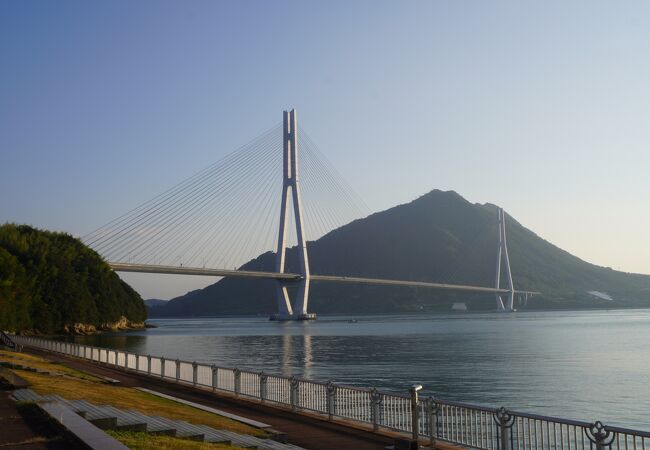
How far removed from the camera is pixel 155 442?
10.9 metres

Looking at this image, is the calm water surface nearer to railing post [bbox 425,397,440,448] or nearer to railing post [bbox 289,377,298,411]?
railing post [bbox 289,377,298,411]

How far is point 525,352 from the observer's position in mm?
58625

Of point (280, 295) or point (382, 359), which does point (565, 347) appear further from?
point (280, 295)

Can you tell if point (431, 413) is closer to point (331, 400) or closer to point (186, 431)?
point (331, 400)

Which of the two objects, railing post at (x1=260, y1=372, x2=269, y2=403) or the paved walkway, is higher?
railing post at (x1=260, y1=372, x2=269, y2=403)

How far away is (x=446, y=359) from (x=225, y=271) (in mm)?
61130

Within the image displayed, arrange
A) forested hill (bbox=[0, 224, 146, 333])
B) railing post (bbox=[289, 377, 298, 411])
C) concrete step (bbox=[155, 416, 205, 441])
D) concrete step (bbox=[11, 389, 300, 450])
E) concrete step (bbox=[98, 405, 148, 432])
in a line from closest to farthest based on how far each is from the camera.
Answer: concrete step (bbox=[98, 405, 148, 432])
concrete step (bbox=[11, 389, 300, 450])
concrete step (bbox=[155, 416, 205, 441])
railing post (bbox=[289, 377, 298, 411])
forested hill (bbox=[0, 224, 146, 333])

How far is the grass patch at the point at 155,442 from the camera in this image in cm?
1045

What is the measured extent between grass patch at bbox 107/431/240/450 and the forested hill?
6297 centimetres

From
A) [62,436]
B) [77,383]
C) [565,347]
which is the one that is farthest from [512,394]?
[565,347]

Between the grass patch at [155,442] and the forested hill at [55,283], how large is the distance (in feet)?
207

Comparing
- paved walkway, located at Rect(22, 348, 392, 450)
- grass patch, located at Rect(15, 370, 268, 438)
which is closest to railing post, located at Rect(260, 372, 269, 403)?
paved walkway, located at Rect(22, 348, 392, 450)

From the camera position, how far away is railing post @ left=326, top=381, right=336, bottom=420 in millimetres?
16797

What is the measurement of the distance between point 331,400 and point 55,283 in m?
92.1
